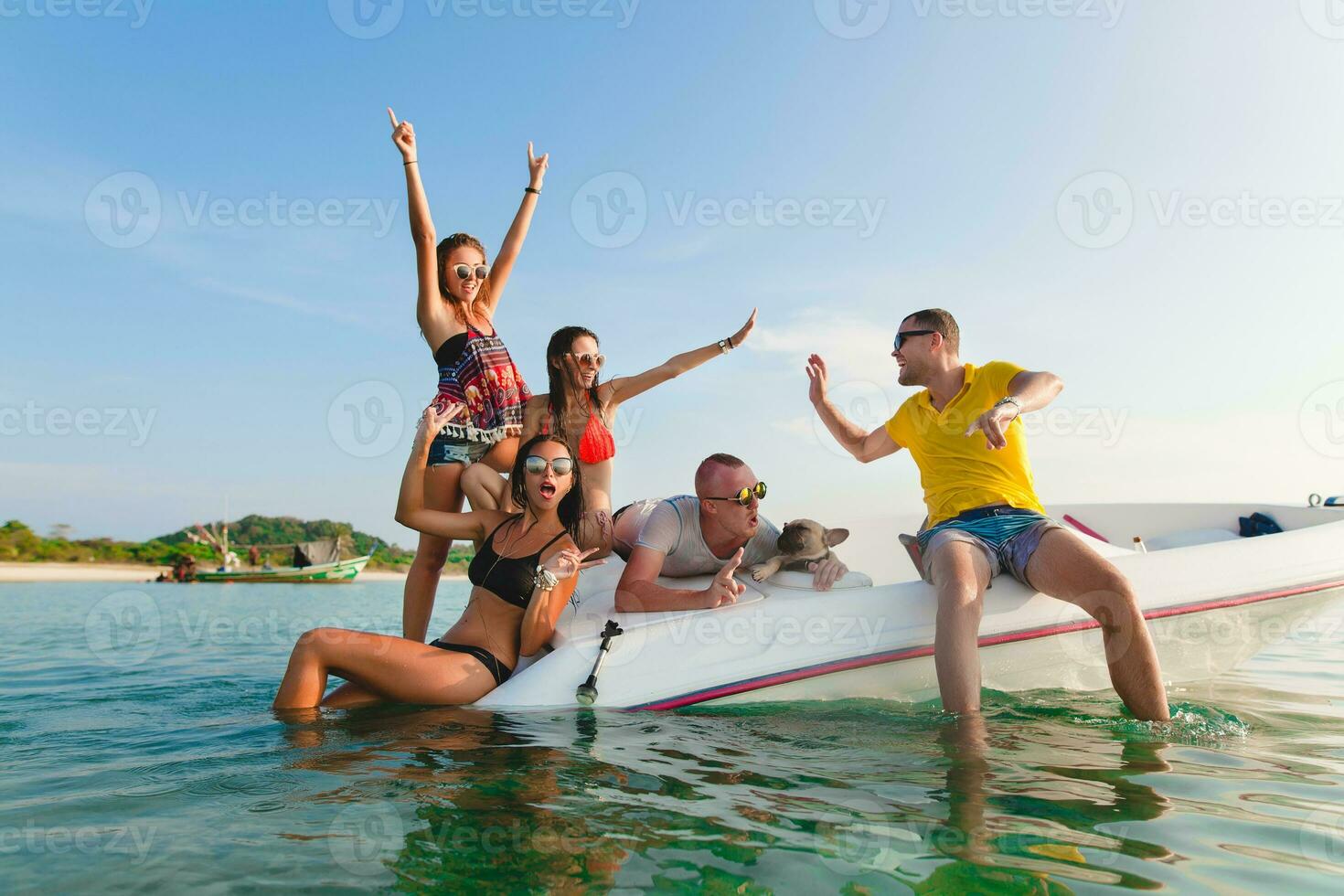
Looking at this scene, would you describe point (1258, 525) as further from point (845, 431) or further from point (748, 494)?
point (748, 494)

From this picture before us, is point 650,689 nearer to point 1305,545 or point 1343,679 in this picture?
point 1305,545

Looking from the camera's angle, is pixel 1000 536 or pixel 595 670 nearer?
pixel 595 670

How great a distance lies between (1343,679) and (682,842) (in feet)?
16.6

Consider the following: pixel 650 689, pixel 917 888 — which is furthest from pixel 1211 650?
pixel 917 888

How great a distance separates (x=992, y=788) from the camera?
246 centimetres

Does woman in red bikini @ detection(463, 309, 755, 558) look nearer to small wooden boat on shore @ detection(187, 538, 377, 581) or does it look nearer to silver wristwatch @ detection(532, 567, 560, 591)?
silver wristwatch @ detection(532, 567, 560, 591)

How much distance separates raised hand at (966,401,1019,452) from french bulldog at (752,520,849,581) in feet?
4.04

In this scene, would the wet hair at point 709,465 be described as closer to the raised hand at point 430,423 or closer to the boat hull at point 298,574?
the raised hand at point 430,423

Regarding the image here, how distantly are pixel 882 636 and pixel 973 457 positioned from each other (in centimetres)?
95

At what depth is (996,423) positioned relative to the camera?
3193 mm

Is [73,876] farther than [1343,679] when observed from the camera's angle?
No

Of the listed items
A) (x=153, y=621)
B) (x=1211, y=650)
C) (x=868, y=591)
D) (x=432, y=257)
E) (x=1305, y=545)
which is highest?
(x=432, y=257)

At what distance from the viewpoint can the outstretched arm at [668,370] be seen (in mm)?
4562

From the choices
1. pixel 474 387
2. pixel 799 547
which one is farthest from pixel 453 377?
pixel 799 547
